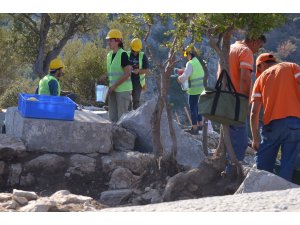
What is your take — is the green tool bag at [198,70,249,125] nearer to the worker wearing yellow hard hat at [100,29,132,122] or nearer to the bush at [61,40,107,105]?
the worker wearing yellow hard hat at [100,29,132,122]

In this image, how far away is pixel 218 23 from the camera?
5523 mm

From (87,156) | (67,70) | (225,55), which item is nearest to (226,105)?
(225,55)

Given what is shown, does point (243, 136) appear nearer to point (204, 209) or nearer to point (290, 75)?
point (290, 75)

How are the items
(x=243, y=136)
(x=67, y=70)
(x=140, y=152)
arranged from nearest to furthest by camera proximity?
(x=243, y=136), (x=140, y=152), (x=67, y=70)

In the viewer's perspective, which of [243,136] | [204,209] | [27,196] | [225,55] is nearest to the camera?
[204,209]

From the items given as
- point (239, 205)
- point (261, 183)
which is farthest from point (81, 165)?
point (239, 205)

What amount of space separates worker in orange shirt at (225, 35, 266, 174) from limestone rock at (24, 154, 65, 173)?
2075 mm

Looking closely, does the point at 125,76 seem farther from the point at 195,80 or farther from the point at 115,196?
the point at 115,196

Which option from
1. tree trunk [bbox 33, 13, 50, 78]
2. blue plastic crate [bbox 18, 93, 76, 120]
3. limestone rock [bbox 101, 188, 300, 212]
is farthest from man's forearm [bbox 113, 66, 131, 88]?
tree trunk [bbox 33, 13, 50, 78]

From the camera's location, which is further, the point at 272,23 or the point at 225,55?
the point at 225,55

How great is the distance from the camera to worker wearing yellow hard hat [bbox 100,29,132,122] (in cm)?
895

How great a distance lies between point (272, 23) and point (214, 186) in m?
1.56

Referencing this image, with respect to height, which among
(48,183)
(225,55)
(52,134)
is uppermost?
(225,55)

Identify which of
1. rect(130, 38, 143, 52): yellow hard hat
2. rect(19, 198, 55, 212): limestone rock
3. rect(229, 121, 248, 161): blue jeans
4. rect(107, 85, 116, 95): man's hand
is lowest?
rect(19, 198, 55, 212): limestone rock
